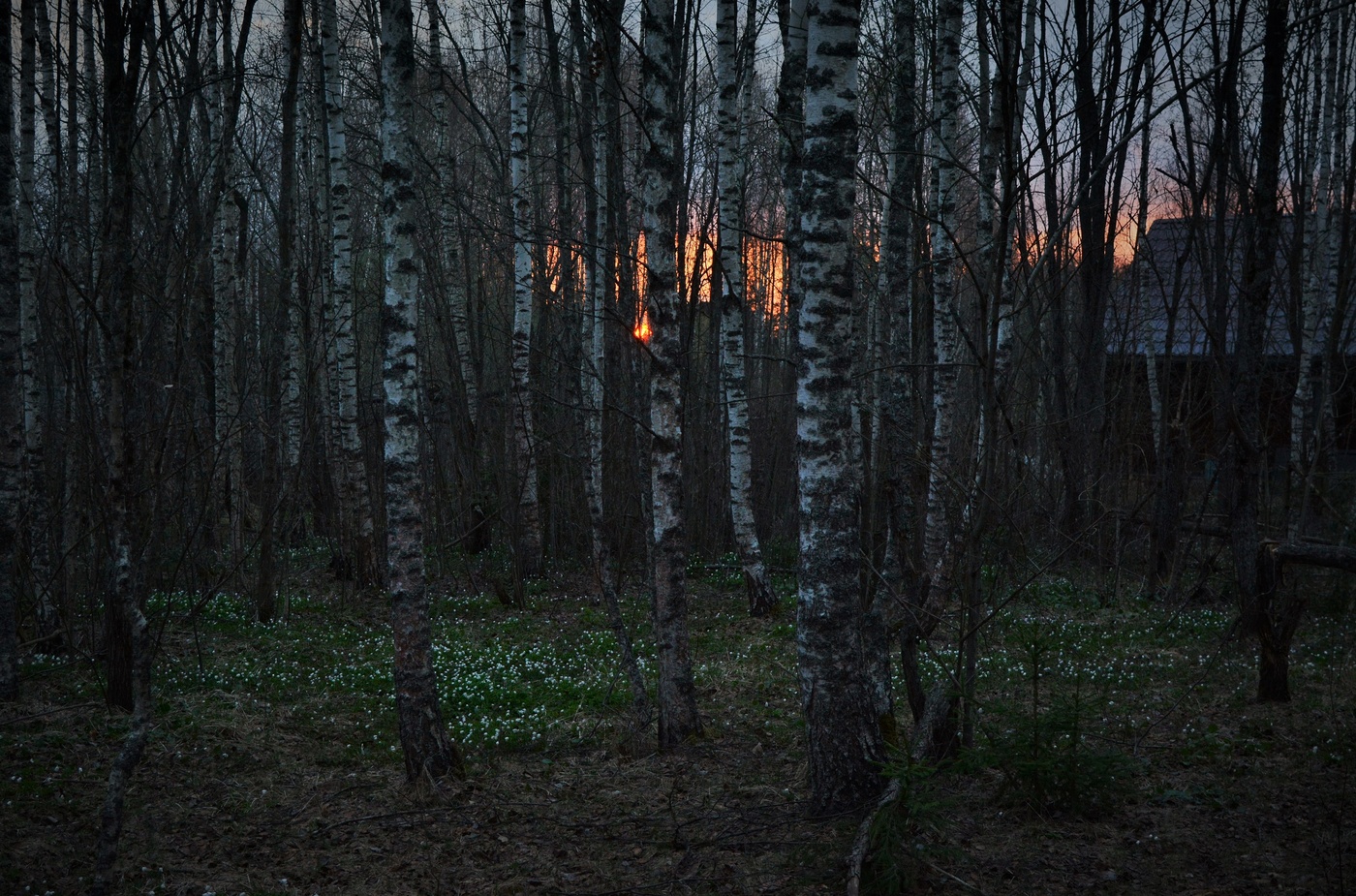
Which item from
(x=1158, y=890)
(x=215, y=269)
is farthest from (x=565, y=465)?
(x=1158, y=890)

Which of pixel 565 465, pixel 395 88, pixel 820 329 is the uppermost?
pixel 395 88

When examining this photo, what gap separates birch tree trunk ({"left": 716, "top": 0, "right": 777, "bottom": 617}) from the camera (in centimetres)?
1033

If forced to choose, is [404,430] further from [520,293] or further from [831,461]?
[520,293]

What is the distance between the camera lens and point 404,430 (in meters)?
6.22

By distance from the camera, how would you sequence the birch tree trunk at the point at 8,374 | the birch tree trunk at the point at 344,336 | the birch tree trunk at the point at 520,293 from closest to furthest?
the birch tree trunk at the point at 8,374, the birch tree trunk at the point at 344,336, the birch tree trunk at the point at 520,293

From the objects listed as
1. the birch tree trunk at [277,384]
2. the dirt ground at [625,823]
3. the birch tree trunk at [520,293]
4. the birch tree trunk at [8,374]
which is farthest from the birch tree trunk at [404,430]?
the birch tree trunk at [520,293]

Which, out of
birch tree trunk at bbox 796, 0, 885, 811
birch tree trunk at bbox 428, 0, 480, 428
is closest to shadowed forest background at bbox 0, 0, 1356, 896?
birch tree trunk at bbox 796, 0, 885, 811

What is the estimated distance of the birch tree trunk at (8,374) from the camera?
295 inches

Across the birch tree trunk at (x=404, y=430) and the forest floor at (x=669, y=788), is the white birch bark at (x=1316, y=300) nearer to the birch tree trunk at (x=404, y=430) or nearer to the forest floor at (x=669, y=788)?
the forest floor at (x=669, y=788)

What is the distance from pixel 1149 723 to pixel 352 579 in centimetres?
1207

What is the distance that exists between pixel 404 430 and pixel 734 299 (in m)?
5.05

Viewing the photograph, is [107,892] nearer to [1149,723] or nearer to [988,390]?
[988,390]

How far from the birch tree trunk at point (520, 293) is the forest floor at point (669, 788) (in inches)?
179

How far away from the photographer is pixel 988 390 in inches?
183
